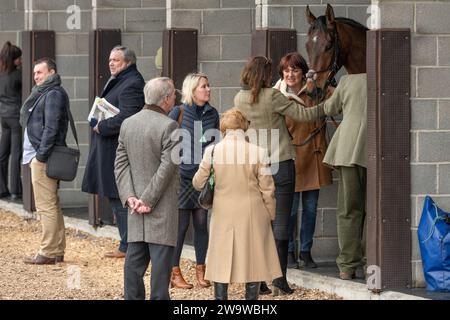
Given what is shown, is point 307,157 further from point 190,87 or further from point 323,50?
point 190,87

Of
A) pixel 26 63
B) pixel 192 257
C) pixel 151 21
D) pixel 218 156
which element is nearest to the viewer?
pixel 218 156

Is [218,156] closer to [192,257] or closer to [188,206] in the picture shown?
[188,206]

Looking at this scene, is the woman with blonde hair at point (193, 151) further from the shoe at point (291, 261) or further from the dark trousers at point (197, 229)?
the shoe at point (291, 261)

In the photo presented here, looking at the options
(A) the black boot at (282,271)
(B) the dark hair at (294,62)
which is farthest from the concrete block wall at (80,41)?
(A) the black boot at (282,271)

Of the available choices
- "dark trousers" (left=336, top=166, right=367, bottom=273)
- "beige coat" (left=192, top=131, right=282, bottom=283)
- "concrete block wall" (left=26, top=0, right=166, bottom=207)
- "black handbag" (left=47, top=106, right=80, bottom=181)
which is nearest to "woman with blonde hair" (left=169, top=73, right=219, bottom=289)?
"dark trousers" (left=336, top=166, right=367, bottom=273)

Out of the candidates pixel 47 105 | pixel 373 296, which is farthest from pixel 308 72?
pixel 47 105

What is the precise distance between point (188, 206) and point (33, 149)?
7.90ft

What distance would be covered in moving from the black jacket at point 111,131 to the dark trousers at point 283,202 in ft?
8.08

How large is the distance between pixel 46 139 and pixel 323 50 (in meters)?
2.93

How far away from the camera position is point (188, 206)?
12508mm

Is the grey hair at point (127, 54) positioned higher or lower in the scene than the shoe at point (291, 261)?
higher

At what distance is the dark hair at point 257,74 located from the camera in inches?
463

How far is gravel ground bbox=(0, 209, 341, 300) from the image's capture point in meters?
12.3

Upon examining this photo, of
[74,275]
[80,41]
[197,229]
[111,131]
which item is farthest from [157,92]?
[80,41]
